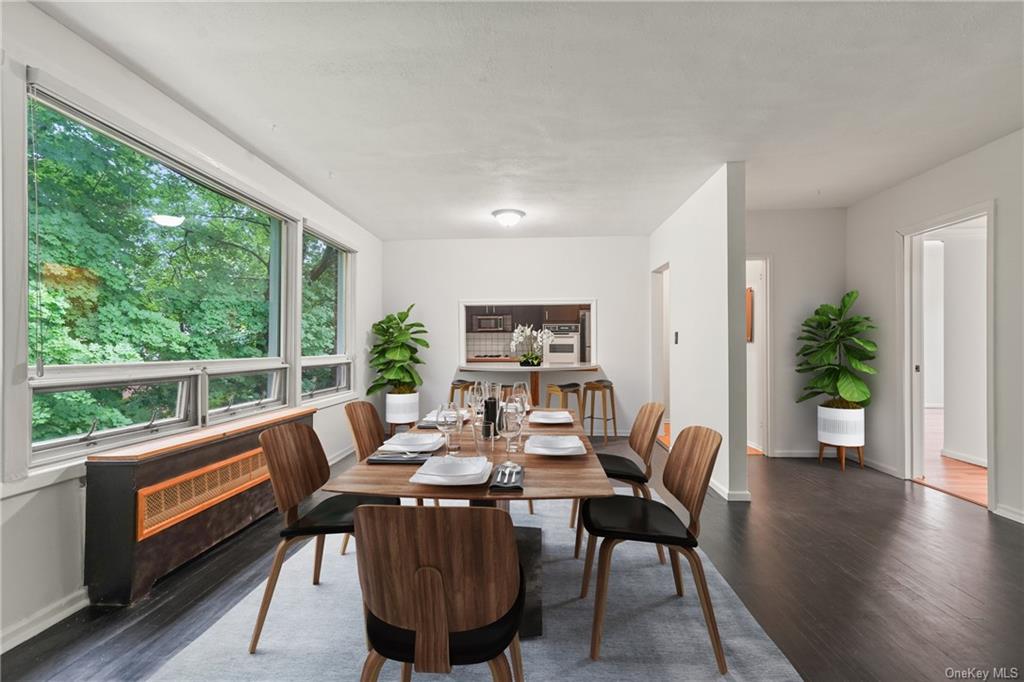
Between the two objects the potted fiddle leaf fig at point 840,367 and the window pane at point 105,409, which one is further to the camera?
the potted fiddle leaf fig at point 840,367

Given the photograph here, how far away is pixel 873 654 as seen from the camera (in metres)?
1.85

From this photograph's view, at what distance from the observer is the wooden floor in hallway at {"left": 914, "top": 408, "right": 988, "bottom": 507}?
378cm

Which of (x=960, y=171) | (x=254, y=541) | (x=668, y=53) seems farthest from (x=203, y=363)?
(x=960, y=171)

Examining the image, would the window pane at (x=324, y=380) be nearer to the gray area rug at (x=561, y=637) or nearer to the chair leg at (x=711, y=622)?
the gray area rug at (x=561, y=637)

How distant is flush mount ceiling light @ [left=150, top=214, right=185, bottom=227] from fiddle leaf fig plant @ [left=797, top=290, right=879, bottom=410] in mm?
5575

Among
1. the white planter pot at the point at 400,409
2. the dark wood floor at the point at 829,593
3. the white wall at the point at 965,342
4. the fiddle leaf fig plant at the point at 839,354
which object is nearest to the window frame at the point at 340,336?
the white planter pot at the point at 400,409

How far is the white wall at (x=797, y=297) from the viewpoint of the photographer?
5.09m

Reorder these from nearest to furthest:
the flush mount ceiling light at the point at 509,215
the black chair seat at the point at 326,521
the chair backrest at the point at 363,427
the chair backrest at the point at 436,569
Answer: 1. the chair backrest at the point at 436,569
2. the black chair seat at the point at 326,521
3. the chair backrest at the point at 363,427
4. the flush mount ceiling light at the point at 509,215

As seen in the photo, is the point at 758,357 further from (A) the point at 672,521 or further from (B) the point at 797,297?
(A) the point at 672,521

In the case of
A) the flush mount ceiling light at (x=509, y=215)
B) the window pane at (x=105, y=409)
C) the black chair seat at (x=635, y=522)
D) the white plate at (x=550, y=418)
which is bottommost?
the black chair seat at (x=635, y=522)

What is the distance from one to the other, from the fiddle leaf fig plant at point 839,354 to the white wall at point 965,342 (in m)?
0.94

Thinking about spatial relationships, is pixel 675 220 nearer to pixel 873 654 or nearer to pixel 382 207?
pixel 382 207

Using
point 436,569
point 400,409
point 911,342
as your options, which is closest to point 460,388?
point 400,409

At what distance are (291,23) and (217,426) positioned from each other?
246 cm
